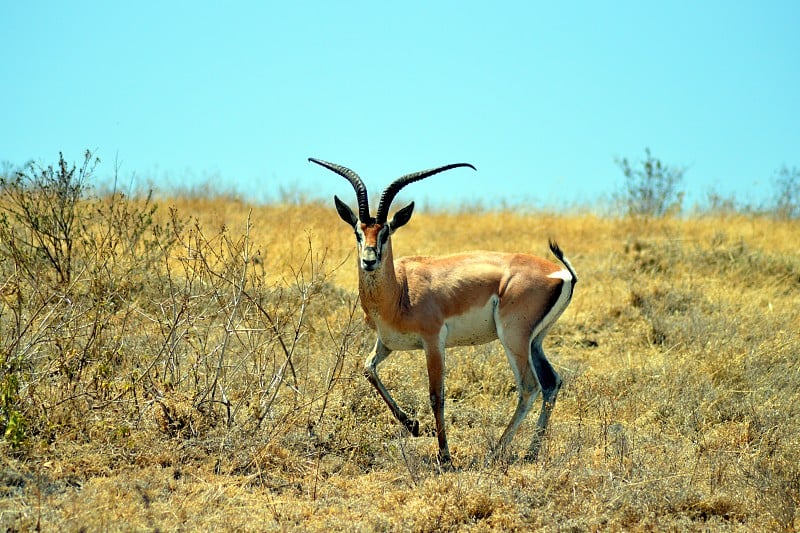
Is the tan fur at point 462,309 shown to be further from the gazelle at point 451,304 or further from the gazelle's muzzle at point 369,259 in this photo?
the gazelle's muzzle at point 369,259

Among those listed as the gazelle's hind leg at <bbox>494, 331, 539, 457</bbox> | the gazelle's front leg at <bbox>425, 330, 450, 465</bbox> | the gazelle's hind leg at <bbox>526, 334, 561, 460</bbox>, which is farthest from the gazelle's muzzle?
the gazelle's hind leg at <bbox>526, 334, 561, 460</bbox>

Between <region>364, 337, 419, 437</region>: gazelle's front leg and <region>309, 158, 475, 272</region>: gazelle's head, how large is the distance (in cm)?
102

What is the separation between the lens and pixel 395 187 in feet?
26.6

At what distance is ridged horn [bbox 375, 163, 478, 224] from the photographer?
315 inches

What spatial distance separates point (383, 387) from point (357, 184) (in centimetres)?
185

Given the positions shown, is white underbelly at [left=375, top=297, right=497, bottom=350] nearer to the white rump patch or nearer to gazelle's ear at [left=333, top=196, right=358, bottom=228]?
the white rump patch

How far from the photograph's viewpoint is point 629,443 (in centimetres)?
791

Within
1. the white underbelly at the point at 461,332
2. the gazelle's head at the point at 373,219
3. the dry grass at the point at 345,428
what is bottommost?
the dry grass at the point at 345,428

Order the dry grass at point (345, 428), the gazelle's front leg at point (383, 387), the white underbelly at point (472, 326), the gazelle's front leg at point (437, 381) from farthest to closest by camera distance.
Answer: the white underbelly at point (472, 326)
the gazelle's front leg at point (383, 387)
the gazelle's front leg at point (437, 381)
the dry grass at point (345, 428)

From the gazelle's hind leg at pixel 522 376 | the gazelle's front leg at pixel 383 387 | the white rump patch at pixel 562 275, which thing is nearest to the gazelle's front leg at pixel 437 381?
the gazelle's front leg at pixel 383 387

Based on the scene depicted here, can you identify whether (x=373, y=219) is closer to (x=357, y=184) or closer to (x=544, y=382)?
(x=357, y=184)

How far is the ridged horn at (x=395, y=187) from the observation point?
315 inches

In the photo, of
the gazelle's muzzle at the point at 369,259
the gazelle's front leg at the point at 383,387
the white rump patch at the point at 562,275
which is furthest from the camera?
the white rump patch at the point at 562,275

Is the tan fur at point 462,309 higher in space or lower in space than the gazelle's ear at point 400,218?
lower
